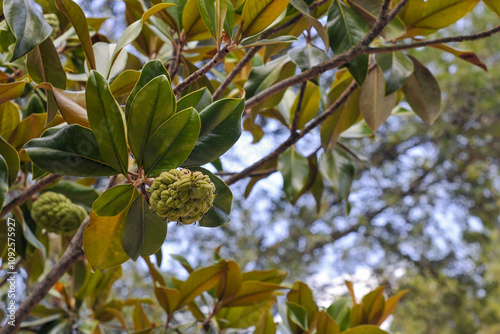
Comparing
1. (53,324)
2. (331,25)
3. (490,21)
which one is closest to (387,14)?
(331,25)

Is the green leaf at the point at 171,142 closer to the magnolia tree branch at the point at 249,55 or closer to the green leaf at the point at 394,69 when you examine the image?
the magnolia tree branch at the point at 249,55

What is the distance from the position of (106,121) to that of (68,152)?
52 mm

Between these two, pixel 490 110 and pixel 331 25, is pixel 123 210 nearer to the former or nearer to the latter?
pixel 331 25

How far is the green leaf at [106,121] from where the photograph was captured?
0.47 metres

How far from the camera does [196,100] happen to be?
1.81 ft

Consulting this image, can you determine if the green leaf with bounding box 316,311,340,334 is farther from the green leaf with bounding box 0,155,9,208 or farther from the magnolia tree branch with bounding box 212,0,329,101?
the green leaf with bounding box 0,155,9,208

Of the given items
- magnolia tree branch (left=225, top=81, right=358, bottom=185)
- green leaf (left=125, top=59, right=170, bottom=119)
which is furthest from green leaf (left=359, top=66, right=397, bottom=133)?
green leaf (left=125, top=59, right=170, bottom=119)

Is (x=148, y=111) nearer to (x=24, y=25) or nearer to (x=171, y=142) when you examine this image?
(x=171, y=142)

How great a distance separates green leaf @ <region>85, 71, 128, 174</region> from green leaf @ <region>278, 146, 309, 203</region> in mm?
501

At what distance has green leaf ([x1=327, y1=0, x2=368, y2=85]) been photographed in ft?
2.29

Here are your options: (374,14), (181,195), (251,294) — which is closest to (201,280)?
(251,294)

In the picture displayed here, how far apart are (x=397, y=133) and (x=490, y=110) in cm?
70

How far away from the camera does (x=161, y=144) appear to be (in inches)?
19.4

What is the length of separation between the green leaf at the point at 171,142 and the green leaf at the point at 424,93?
1.70 feet
